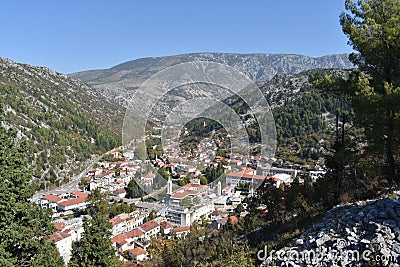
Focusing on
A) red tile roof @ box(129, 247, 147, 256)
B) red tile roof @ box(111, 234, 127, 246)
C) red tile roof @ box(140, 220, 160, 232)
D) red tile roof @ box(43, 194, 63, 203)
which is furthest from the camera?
red tile roof @ box(43, 194, 63, 203)

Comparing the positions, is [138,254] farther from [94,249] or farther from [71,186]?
[71,186]

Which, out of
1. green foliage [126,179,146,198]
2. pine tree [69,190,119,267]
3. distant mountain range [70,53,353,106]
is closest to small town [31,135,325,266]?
green foliage [126,179,146,198]

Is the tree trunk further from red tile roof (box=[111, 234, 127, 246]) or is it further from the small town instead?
red tile roof (box=[111, 234, 127, 246])

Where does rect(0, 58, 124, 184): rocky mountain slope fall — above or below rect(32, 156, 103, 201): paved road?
above

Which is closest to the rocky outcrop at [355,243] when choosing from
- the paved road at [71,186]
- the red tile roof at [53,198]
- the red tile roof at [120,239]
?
the red tile roof at [120,239]

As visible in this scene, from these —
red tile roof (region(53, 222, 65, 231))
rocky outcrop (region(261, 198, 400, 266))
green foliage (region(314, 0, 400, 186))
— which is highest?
green foliage (region(314, 0, 400, 186))
